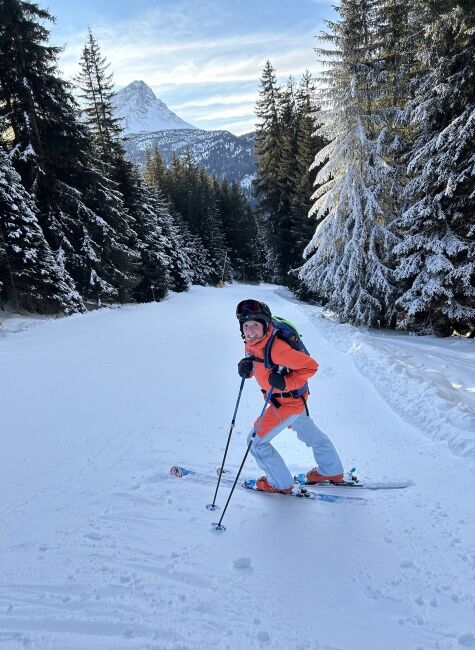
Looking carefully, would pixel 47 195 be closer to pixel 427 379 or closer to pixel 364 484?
pixel 427 379

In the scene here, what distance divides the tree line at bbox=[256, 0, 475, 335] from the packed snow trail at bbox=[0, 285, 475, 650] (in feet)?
23.5

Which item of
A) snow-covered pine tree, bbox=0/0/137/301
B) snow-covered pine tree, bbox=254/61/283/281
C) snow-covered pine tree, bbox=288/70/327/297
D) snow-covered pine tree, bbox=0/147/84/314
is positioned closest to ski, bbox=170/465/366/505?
snow-covered pine tree, bbox=0/147/84/314

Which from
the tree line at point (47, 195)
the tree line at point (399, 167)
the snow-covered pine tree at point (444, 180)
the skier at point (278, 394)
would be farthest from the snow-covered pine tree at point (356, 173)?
the skier at point (278, 394)

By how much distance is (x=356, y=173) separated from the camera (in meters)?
15.5

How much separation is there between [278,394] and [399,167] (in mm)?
13984

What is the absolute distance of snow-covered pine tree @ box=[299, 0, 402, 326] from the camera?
1490 cm

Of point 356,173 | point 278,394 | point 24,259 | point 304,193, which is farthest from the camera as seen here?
point 304,193

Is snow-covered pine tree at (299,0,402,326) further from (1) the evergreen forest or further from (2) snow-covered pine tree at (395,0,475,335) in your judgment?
(2) snow-covered pine tree at (395,0,475,335)

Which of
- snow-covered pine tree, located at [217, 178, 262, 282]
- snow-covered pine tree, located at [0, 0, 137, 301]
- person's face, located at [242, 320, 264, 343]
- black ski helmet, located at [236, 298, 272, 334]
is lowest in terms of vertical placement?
snow-covered pine tree, located at [217, 178, 262, 282]

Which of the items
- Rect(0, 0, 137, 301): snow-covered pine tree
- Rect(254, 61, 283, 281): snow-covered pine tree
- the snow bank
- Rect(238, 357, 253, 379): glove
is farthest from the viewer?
Rect(254, 61, 283, 281): snow-covered pine tree

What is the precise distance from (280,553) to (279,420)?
1145 mm

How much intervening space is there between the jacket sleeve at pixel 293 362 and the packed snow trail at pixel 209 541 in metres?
1.35

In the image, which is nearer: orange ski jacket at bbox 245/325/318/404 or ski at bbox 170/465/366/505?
orange ski jacket at bbox 245/325/318/404

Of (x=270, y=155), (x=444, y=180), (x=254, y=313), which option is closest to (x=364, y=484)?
(x=254, y=313)
